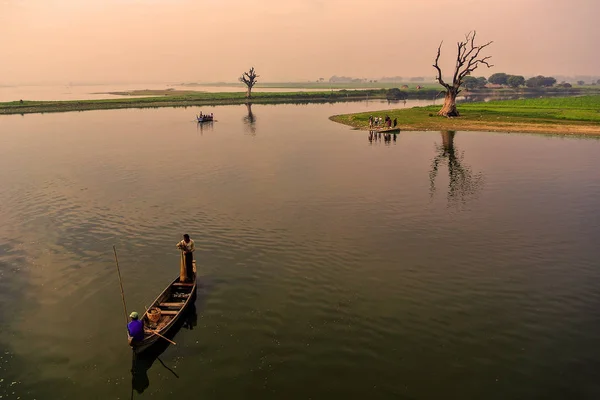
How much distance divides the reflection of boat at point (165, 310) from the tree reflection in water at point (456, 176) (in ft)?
74.4

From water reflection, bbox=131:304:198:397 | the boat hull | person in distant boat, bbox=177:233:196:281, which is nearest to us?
water reflection, bbox=131:304:198:397

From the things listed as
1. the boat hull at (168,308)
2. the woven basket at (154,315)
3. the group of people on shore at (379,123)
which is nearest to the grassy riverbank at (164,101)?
the group of people on shore at (379,123)

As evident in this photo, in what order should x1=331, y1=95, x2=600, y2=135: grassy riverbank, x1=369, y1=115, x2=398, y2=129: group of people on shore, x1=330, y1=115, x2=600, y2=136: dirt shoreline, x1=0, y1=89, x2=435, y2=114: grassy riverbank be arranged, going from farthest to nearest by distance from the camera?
x1=0, y1=89, x2=435, y2=114: grassy riverbank < x1=369, y1=115, x2=398, y2=129: group of people on shore < x1=331, y1=95, x2=600, y2=135: grassy riverbank < x1=330, y1=115, x2=600, y2=136: dirt shoreline

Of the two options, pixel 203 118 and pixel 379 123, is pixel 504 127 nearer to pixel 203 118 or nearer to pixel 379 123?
pixel 379 123

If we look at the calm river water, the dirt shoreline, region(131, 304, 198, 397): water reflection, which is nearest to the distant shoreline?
the dirt shoreline

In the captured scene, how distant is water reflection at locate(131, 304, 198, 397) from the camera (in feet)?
47.4

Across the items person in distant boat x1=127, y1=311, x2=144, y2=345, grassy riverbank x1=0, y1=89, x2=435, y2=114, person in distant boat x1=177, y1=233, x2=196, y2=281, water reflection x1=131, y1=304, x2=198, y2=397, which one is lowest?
water reflection x1=131, y1=304, x2=198, y2=397

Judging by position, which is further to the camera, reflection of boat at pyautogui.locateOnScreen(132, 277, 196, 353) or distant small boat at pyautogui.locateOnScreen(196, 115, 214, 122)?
distant small boat at pyautogui.locateOnScreen(196, 115, 214, 122)

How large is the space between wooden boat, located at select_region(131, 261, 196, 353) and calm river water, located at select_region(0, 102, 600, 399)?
0.74m

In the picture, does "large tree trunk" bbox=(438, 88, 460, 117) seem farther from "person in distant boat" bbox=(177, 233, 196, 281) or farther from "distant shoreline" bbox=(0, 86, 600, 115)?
"person in distant boat" bbox=(177, 233, 196, 281)

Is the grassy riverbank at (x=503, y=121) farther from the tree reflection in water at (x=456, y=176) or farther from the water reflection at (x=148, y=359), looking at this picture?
the water reflection at (x=148, y=359)

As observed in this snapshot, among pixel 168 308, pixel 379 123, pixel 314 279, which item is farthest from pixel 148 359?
pixel 379 123

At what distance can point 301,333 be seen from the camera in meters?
16.8

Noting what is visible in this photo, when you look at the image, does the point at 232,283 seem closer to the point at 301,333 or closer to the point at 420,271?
the point at 301,333
